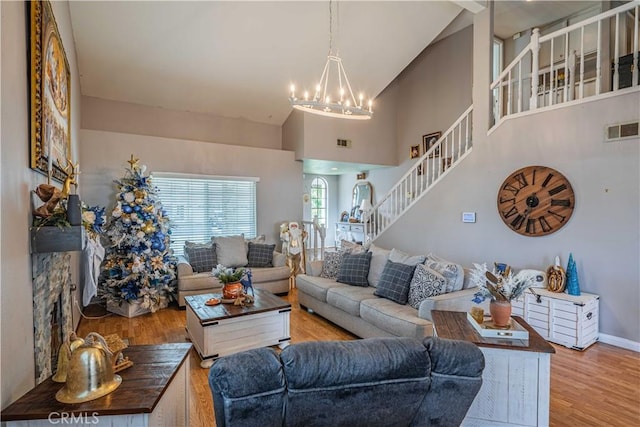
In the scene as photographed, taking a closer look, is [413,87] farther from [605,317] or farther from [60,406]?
[60,406]

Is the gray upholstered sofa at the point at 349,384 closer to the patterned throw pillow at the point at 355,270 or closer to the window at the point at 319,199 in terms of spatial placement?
the patterned throw pillow at the point at 355,270

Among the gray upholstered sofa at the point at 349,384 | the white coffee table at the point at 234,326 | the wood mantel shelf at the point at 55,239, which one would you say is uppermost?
the wood mantel shelf at the point at 55,239

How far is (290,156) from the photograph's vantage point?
Result: 655 centimetres

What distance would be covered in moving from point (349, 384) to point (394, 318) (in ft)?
6.58

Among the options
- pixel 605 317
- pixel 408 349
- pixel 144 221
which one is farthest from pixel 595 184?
pixel 144 221

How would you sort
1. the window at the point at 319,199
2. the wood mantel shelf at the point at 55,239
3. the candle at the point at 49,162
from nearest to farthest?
the wood mantel shelf at the point at 55,239, the candle at the point at 49,162, the window at the point at 319,199

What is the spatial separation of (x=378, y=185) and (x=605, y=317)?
5164 mm

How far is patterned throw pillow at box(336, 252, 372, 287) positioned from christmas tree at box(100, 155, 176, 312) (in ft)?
8.22

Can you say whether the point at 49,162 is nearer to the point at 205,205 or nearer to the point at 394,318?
the point at 394,318

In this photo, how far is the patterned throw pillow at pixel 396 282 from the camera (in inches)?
132

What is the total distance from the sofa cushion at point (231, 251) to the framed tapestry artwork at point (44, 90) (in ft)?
9.28

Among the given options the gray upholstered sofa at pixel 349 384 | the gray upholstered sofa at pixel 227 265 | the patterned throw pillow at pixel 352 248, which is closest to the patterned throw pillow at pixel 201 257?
the gray upholstered sofa at pixel 227 265

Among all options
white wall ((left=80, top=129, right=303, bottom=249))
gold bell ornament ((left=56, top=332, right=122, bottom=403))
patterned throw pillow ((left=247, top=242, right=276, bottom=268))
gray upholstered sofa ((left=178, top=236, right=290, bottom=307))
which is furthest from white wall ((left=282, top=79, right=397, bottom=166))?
gold bell ornament ((left=56, top=332, right=122, bottom=403))

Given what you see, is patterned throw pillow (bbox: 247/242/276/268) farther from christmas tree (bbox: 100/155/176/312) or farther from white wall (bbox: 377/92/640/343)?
white wall (bbox: 377/92/640/343)
